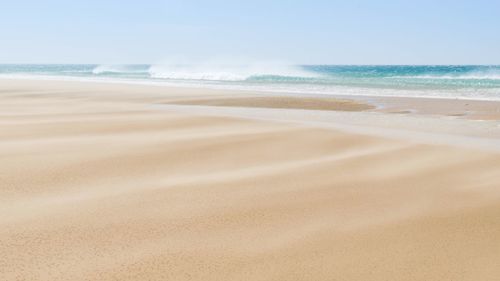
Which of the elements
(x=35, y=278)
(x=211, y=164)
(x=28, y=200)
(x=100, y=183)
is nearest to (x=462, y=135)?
(x=211, y=164)

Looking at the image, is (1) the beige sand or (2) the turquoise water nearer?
(1) the beige sand

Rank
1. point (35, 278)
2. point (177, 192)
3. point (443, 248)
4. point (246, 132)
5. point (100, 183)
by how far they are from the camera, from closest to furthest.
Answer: point (35, 278)
point (443, 248)
point (177, 192)
point (100, 183)
point (246, 132)

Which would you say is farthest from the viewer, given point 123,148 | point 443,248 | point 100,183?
point 123,148

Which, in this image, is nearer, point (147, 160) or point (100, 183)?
point (100, 183)

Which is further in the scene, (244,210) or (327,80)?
(327,80)

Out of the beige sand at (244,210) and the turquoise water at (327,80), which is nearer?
the beige sand at (244,210)

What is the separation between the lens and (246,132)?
Answer: 7.88m

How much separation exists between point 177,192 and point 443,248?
2194mm

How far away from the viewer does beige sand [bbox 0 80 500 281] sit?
2863mm

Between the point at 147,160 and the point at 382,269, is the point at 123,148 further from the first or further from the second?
the point at 382,269

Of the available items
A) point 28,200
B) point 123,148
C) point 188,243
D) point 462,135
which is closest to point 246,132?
point 123,148

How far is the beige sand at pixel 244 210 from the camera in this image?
2863mm

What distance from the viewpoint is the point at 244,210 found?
3.90 meters

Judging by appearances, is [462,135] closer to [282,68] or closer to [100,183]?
[100,183]
